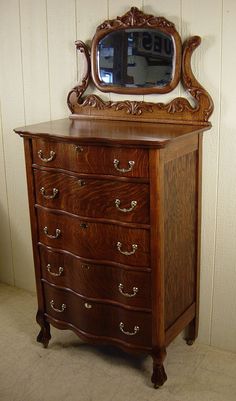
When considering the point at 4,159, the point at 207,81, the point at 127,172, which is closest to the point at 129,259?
the point at 127,172

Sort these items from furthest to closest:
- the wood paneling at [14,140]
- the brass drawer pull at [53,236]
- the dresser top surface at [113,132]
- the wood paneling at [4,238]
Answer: the wood paneling at [4,238], the wood paneling at [14,140], the brass drawer pull at [53,236], the dresser top surface at [113,132]

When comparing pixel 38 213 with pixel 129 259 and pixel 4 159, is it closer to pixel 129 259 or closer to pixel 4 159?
pixel 129 259

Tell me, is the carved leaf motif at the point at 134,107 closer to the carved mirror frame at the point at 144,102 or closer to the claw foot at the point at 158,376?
the carved mirror frame at the point at 144,102

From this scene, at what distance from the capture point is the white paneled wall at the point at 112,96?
204 cm

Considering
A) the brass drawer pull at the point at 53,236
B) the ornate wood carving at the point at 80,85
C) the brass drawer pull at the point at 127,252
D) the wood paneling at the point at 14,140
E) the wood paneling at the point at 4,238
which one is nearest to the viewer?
the brass drawer pull at the point at 127,252

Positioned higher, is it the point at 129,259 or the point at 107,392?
the point at 129,259

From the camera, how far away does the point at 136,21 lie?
2148 millimetres

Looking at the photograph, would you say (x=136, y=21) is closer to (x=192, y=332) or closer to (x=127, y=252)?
(x=127, y=252)

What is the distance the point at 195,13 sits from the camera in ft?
6.68

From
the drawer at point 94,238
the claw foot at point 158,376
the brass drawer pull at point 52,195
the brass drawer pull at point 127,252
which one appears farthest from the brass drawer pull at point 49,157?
the claw foot at point 158,376

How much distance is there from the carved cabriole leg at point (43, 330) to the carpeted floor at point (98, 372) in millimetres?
38

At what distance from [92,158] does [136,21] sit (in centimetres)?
67

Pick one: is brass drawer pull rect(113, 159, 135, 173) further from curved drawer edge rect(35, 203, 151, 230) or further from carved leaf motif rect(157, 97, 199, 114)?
carved leaf motif rect(157, 97, 199, 114)

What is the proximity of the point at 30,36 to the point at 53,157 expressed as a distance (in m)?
0.85
